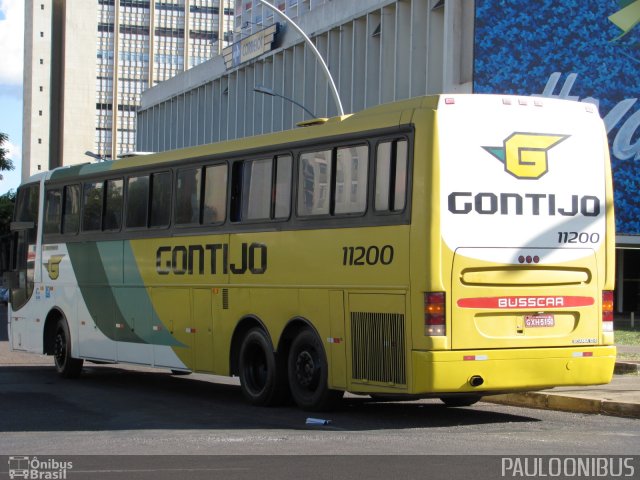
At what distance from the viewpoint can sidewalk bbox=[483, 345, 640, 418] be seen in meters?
12.9

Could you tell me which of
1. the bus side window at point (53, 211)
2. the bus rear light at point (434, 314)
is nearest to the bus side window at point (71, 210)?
the bus side window at point (53, 211)

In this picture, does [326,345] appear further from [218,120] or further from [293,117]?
[218,120]

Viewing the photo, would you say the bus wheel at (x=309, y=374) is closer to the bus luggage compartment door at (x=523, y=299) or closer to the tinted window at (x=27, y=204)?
the bus luggage compartment door at (x=523, y=299)

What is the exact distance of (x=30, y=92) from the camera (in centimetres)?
14612

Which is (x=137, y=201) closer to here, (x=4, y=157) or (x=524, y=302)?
(x=524, y=302)

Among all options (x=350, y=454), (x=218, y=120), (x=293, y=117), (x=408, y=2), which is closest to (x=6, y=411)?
(x=350, y=454)

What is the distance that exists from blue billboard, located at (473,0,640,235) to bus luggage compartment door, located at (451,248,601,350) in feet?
91.0

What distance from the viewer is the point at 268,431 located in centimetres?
1140

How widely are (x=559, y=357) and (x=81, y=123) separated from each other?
447ft

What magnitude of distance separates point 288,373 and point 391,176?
2.99m

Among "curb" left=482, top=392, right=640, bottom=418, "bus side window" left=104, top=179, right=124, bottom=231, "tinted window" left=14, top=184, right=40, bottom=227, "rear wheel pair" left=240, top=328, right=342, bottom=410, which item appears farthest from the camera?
"tinted window" left=14, top=184, right=40, bottom=227

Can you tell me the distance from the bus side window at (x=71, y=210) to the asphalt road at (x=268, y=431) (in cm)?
333

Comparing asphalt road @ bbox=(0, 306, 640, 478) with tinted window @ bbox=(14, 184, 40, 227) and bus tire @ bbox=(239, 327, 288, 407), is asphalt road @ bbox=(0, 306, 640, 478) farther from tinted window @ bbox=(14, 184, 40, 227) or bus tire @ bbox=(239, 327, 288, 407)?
tinted window @ bbox=(14, 184, 40, 227)

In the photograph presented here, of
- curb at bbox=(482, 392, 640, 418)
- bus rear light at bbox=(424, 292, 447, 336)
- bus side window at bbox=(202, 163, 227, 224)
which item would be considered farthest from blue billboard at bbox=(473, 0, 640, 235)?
bus rear light at bbox=(424, 292, 447, 336)
